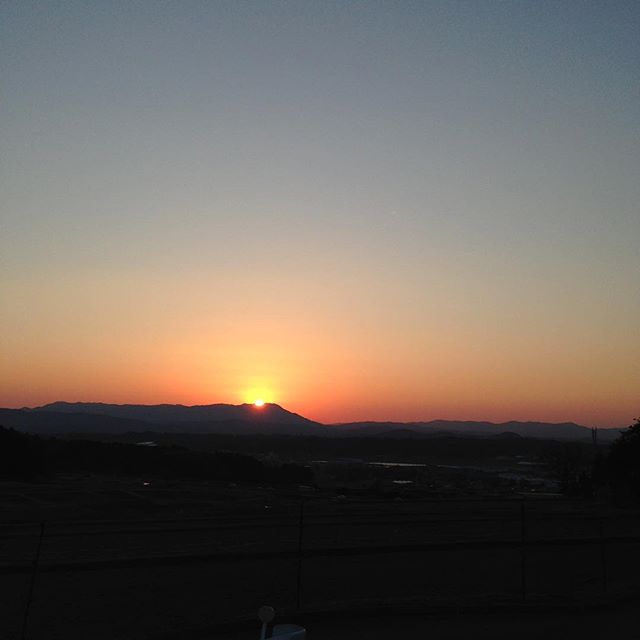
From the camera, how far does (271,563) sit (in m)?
19.3

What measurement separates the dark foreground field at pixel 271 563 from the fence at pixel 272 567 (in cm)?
5

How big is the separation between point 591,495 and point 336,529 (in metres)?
27.8

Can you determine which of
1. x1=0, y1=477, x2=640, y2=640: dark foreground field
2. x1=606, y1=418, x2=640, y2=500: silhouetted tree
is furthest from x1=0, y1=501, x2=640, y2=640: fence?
x1=606, y1=418, x2=640, y2=500: silhouetted tree

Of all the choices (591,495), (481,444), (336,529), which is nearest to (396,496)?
(591,495)

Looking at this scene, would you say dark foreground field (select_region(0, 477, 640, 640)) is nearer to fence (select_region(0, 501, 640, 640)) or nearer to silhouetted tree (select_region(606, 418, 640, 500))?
fence (select_region(0, 501, 640, 640))

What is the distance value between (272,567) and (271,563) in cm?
38

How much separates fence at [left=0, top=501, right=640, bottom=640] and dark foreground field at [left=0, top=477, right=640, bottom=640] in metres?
0.05

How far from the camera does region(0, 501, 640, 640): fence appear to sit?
14141mm

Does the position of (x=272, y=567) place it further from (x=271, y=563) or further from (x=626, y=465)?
(x=626, y=465)

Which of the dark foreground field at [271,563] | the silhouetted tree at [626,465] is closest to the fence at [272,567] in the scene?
the dark foreground field at [271,563]

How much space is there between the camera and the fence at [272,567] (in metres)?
14.1

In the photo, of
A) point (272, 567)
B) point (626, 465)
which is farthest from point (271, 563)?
point (626, 465)

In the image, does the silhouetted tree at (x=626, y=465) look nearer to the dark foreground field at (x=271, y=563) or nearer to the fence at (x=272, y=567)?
the dark foreground field at (x=271, y=563)

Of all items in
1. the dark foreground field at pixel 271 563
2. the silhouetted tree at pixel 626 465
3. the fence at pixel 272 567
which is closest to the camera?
the dark foreground field at pixel 271 563
